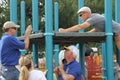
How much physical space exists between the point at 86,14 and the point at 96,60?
9116 mm

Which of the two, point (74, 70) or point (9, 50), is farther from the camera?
point (9, 50)

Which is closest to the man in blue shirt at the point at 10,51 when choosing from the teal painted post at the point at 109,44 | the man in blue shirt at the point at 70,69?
the man in blue shirt at the point at 70,69

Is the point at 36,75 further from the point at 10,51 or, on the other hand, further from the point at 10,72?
the point at 10,51

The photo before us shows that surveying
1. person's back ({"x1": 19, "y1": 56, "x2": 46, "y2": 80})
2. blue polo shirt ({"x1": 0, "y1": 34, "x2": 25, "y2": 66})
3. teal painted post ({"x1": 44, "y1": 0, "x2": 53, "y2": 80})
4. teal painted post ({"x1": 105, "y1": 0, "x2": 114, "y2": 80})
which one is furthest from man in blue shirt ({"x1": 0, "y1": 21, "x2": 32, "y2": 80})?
teal painted post ({"x1": 105, "y1": 0, "x2": 114, "y2": 80})

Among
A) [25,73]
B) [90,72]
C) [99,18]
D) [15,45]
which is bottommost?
[90,72]

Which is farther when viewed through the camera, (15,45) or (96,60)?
(96,60)

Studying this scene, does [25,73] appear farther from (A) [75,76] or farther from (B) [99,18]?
(B) [99,18]

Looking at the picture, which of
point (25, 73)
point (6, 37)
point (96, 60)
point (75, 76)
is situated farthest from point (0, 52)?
point (96, 60)

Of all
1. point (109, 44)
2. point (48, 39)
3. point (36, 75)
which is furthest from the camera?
point (109, 44)

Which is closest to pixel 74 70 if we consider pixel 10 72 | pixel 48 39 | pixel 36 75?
pixel 36 75

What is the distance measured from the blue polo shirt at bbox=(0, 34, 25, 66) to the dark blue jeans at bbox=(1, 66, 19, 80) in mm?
73

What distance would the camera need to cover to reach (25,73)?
22.6ft

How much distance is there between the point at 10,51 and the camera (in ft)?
24.3

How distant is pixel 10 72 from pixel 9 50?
15.4 inches
